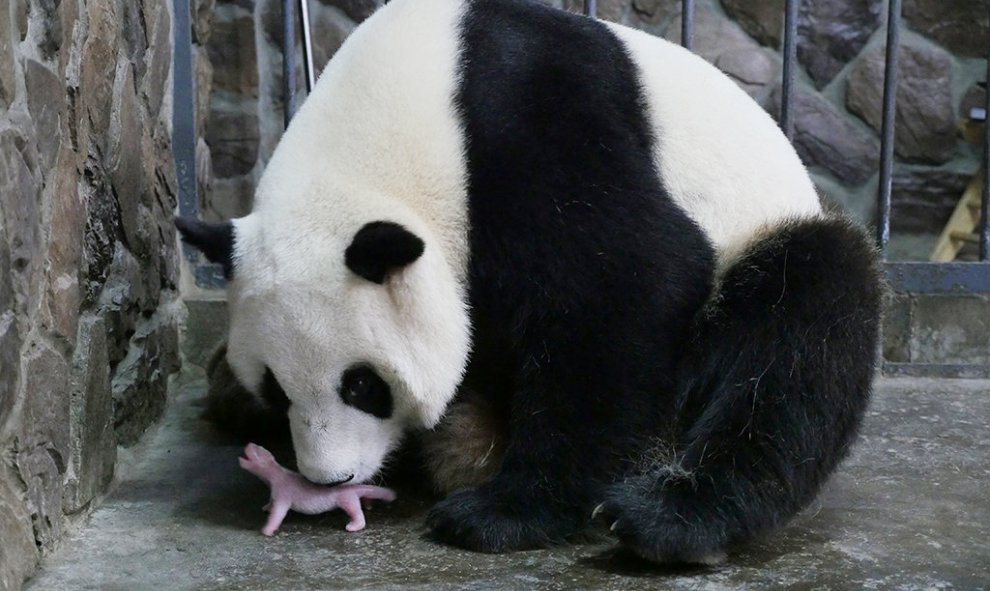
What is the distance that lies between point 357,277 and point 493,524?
1.87 feet

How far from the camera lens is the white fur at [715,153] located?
272 cm

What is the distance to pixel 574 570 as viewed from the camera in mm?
2408

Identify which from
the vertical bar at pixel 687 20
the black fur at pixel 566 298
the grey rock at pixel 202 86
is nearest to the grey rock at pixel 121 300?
the black fur at pixel 566 298

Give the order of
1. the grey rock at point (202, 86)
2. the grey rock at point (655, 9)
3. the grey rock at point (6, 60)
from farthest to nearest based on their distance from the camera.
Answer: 1. the grey rock at point (655, 9)
2. the grey rock at point (202, 86)
3. the grey rock at point (6, 60)

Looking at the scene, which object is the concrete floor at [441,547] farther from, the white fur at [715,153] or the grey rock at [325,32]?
the grey rock at [325,32]

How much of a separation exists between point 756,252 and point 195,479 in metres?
1.42

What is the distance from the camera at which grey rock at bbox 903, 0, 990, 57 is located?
5480 mm

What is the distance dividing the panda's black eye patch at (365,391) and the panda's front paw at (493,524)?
9.9 inches

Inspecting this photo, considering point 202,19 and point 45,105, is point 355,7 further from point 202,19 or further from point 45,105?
point 45,105

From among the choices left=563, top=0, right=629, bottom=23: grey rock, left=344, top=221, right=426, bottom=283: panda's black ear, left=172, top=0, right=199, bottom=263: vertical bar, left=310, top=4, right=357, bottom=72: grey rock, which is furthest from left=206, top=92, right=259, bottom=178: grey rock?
left=344, top=221, right=426, bottom=283: panda's black ear

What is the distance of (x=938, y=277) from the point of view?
4043mm

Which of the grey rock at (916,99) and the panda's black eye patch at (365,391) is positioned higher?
the grey rock at (916,99)

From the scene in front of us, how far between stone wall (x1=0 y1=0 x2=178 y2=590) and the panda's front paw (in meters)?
0.78

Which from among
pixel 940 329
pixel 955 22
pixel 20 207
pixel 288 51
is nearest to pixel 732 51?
pixel 955 22
